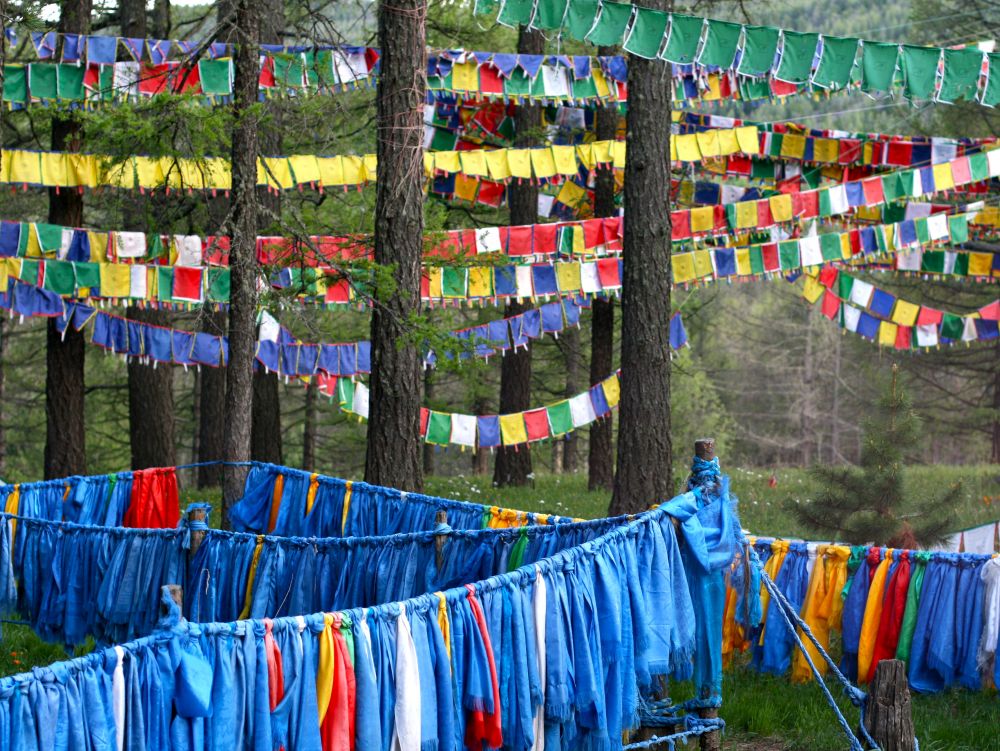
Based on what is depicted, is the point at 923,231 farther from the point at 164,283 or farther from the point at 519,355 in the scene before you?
the point at 164,283

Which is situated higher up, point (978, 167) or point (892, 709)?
point (978, 167)

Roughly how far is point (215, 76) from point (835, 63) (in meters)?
7.47

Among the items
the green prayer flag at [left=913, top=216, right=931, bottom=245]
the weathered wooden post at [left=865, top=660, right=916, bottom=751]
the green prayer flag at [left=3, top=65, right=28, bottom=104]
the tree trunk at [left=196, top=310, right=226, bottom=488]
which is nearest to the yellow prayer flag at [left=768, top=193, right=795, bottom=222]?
the green prayer flag at [left=913, top=216, right=931, bottom=245]

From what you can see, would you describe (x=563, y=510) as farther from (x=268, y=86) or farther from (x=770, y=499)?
(x=268, y=86)

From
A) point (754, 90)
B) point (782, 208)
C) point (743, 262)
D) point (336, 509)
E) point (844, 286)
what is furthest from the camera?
point (844, 286)

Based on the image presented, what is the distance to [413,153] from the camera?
10.7 metres

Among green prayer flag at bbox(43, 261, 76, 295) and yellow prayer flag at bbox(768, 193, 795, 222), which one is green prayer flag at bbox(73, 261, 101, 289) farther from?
yellow prayer flag at bbox(768, 193, 795, 222)

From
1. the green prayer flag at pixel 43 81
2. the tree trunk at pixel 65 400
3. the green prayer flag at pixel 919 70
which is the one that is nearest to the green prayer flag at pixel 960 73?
the green prayer flag at pixel 919 70

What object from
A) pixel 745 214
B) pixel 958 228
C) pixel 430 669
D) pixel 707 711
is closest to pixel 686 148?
pixel 745 214

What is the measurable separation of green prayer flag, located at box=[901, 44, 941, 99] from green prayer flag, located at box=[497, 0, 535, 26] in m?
4.09

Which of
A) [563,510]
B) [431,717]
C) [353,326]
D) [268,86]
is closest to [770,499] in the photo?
[563,510]

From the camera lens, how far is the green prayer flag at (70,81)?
1520 cm

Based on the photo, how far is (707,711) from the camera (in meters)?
7.17

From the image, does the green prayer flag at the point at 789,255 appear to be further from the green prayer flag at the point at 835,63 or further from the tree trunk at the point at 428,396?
the tree trunk at the point at 428,396
